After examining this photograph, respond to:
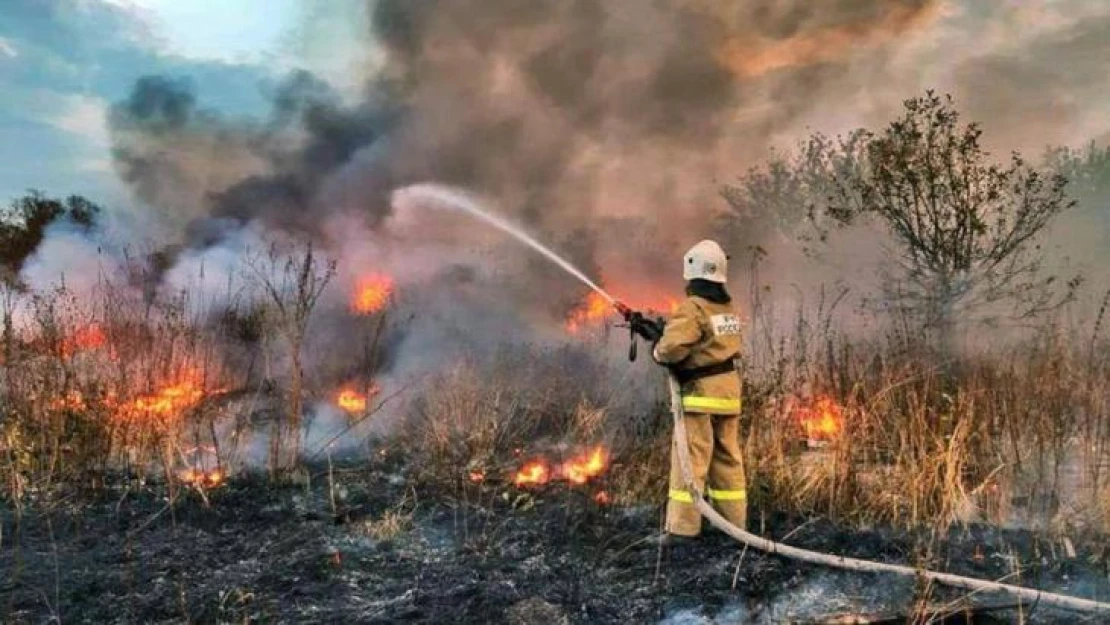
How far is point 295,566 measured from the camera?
5.27 meters

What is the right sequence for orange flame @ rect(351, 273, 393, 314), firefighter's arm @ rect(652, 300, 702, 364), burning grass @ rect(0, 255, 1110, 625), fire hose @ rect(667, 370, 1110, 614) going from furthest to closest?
1. orange flame @ rect(351, 273, 393, 314)
2. burning grass @ rect(0, 255, 1110, 625)
3. firefighter's arm @ rect(652, 300, 702, 364)
4. fire hose @ rect(667, 370, 1110, 614)

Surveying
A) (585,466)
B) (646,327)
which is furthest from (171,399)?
(646,327)

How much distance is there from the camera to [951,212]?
30.1ft

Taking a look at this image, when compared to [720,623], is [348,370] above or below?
above

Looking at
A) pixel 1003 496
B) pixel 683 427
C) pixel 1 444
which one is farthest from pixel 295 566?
pixel 1003 496

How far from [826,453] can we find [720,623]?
2.34 metres

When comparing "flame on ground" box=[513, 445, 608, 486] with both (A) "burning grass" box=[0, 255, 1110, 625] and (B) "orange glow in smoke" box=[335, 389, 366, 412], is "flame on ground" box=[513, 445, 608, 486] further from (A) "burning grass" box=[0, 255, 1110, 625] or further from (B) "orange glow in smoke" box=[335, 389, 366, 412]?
(B) "orange glow in smoke" box=[335, 389, 366, 412]

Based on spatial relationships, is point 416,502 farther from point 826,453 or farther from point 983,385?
point 983,385

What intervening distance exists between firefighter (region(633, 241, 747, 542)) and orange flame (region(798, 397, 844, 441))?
51.3 inches

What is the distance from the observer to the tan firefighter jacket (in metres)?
5.54

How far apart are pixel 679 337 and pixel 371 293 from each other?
8.31 meters

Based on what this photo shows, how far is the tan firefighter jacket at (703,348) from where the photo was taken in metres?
5.54

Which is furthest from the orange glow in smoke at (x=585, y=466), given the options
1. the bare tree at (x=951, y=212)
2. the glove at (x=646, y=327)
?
the bare tree at (x=951, y=212)

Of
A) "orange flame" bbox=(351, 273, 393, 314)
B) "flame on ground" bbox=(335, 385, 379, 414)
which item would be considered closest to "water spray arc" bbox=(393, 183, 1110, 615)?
"flame on ground" bbox=(335, 385, 379, 414)
